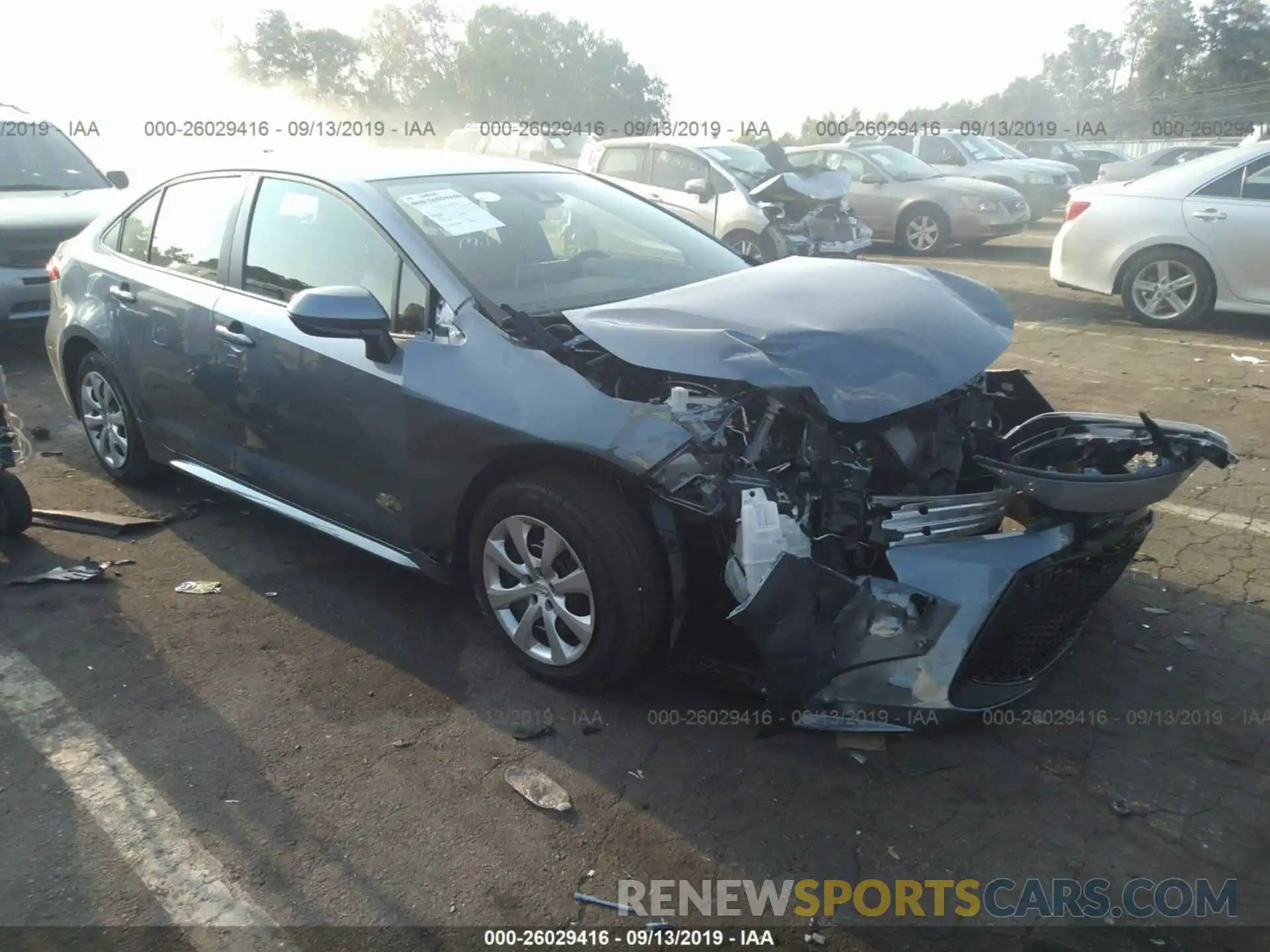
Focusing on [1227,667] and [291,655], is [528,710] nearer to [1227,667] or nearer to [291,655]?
[291,655]

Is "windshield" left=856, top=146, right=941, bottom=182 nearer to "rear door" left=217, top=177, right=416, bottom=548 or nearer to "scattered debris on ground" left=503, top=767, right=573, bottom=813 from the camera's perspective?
"rear door" left=217, top=177, right=416, bottom=548

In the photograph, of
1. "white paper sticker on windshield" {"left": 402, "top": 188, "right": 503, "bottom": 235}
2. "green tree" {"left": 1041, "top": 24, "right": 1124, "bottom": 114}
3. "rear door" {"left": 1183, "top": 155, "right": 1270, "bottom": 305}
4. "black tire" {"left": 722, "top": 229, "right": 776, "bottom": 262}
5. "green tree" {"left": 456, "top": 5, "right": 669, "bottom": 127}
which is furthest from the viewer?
"green tree" {"left": 1041, "top": 24, "right": 1124, "bottom": 114}

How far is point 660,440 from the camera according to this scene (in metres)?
2.92

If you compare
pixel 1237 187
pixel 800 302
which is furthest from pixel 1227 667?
pixel 1237 187

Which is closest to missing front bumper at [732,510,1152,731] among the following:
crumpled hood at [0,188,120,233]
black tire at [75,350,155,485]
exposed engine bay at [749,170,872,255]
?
black tire at [75,350,155,485]

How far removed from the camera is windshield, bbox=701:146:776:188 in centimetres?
1137

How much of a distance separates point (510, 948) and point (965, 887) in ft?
3.82

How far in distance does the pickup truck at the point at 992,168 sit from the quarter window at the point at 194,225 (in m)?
14.7

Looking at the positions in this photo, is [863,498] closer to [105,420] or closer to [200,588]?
[200,588]

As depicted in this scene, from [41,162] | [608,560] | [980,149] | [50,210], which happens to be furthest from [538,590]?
[980,149]

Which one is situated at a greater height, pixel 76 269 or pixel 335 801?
pixel 76 269

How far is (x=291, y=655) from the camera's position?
366cm

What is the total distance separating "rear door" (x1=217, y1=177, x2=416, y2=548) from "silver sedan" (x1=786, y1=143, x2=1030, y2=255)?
10.4 m

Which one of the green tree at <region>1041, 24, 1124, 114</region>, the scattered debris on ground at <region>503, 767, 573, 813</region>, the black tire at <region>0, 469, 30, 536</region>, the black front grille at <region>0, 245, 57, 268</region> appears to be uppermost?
the green tree at <region>1041, 24, 1124, 114</region>
